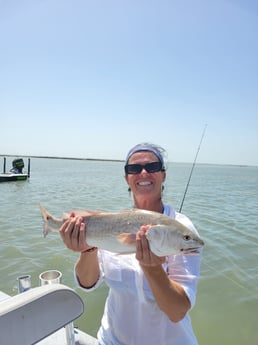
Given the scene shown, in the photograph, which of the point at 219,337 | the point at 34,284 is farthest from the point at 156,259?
the point at 34,284

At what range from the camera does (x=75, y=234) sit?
8.12ft

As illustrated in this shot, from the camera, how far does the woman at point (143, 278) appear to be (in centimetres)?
212

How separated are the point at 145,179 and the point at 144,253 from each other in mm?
718

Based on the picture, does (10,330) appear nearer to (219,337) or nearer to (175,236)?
(175,236)

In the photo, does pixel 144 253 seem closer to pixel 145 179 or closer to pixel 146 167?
pixel 145 179

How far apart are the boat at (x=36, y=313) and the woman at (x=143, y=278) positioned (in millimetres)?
489

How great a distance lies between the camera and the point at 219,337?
558 cm

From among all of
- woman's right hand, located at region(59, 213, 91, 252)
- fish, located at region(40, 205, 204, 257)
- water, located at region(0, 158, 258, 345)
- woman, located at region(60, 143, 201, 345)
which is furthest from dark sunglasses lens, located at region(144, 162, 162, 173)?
water, located at region(0, 158, 258, 345)

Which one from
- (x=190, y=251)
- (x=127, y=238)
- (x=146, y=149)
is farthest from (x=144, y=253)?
(x=146, y=149)

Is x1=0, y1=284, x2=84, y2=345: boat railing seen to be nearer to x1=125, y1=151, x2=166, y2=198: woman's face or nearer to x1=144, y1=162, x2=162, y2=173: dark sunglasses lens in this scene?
x1=125, y1=151, x2=166, y2=198: woman's face

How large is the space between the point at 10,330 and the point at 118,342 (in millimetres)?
1044

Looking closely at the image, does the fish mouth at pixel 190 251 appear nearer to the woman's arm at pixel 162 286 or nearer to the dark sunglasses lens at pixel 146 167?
→ the woman's arm at pixel 162 286

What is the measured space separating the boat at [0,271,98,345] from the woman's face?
1069 millimetres

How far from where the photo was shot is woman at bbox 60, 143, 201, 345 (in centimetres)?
212
